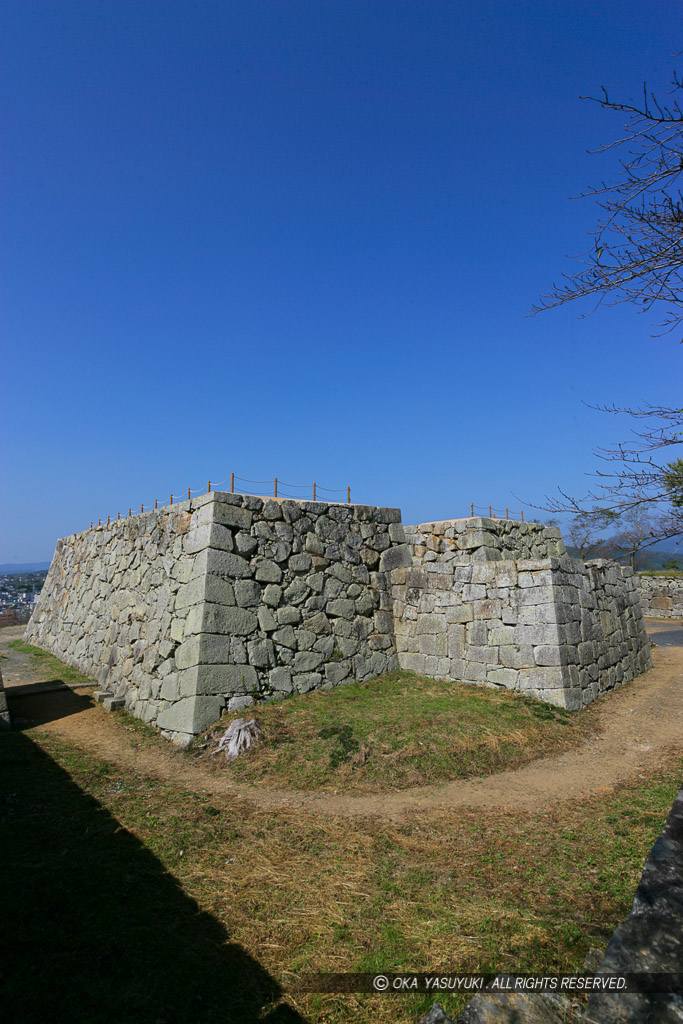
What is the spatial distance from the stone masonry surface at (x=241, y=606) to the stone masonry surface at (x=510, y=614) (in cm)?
80

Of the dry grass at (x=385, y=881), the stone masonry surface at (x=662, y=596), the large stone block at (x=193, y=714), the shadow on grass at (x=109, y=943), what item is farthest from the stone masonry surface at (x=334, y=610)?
the stone masonry surface at (x=662, y=596)

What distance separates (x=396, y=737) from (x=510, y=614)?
→ 3680 millimetres

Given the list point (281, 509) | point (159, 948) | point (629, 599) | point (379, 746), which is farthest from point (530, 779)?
point (629, 599)

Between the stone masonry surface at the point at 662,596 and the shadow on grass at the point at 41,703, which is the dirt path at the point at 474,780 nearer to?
the shadow on grass at the point at 41,703

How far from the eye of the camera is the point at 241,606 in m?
9.66

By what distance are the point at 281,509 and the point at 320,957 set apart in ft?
25.5

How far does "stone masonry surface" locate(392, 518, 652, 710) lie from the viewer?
9930mm

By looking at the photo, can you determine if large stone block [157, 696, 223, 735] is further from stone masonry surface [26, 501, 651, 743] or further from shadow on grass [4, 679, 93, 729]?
shadow on grass [4, 679, 93, 729]

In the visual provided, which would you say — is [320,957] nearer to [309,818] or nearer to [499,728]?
[309,818]

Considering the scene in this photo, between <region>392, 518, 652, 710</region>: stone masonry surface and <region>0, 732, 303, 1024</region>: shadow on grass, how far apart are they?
7167 millimetres

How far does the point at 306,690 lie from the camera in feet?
33.2

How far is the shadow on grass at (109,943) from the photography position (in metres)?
3.08

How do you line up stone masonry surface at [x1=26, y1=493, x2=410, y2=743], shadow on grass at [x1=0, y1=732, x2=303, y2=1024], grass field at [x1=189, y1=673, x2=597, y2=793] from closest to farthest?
shadow on grass at [x1=0, y1=732, x2=303, y2=1024]
grass field at [x1=189, y1=673, x2=597, y2=793]
stone masonry surface at [x1=26, y1=493, x2=410, y2=743]

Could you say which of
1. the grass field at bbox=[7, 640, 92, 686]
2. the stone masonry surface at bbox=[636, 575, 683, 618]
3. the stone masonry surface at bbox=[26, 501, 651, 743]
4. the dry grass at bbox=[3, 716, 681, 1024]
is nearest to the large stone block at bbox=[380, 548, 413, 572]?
the stone masonry surface at bbox=[26, 501, 651, 743]
